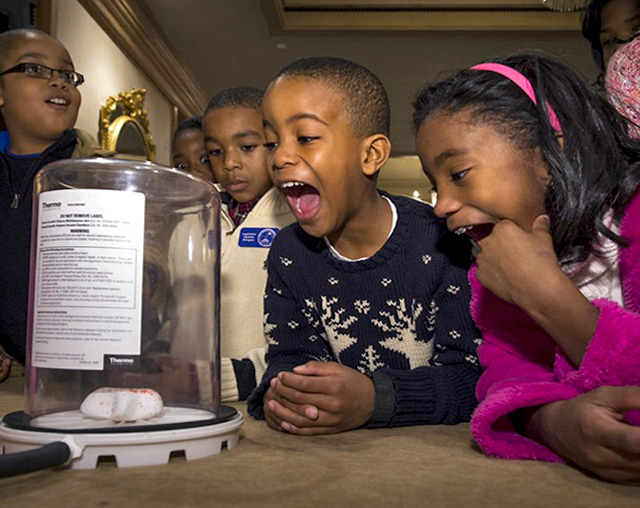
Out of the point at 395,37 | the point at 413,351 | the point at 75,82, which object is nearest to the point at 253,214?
the point at 413,351

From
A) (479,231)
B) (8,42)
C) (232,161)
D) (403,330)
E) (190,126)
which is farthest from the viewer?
(190,126)

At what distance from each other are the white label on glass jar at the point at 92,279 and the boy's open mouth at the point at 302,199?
0.46m

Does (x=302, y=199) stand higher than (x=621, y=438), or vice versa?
(x=302, y=199)

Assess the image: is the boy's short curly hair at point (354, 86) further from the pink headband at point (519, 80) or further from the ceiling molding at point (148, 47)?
the ceiling molding at point (148, 47)

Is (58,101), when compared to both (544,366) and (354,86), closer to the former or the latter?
(354,86)

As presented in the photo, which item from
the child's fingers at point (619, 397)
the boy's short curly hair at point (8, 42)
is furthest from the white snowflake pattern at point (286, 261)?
the boy's short curly hair at point (8, 42)

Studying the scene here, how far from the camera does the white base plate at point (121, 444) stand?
20.1 inches

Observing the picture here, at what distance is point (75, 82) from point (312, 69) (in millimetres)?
899

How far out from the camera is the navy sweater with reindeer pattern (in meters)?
0.90

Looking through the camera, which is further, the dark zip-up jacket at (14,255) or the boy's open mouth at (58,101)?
the boy's open mouth at (58,101)

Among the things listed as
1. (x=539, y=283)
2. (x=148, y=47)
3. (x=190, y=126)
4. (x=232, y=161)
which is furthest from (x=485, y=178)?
(x=148, y=47)

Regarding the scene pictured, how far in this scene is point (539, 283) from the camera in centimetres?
65

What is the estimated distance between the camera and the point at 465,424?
0.82 meters

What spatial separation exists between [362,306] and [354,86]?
0.36 m
